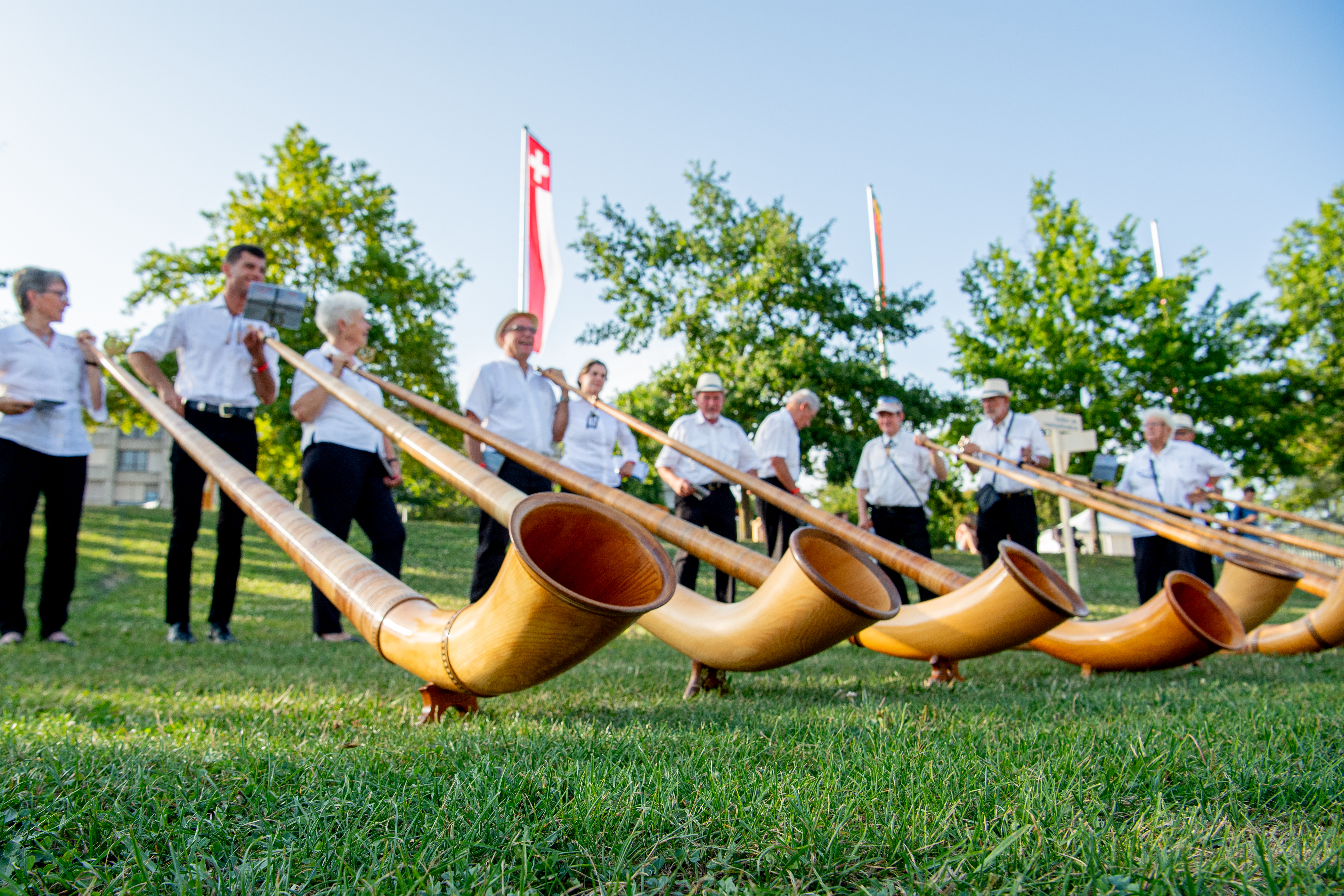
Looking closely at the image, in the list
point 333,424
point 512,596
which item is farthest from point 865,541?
point 333,424

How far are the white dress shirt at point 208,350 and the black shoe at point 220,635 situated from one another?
4.37 feet

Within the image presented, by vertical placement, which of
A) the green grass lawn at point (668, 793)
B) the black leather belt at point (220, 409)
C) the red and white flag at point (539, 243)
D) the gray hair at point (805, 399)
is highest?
the red and white flag at point (539, 243)

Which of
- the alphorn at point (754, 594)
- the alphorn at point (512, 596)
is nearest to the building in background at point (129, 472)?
the alphorn at point (754, 594)

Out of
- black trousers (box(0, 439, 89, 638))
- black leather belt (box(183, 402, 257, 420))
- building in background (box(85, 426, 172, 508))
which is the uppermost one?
black leather belt (box(183, 402, 257, 420))

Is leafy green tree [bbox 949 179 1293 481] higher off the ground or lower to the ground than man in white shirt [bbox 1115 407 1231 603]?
higher

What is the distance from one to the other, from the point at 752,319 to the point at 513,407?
20683 millimetres

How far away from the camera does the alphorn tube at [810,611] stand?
8.34 feet

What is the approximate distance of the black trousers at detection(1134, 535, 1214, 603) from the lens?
24.5ft

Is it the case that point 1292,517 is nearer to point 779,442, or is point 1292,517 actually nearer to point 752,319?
point 779,442

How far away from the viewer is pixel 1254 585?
15.8 ft

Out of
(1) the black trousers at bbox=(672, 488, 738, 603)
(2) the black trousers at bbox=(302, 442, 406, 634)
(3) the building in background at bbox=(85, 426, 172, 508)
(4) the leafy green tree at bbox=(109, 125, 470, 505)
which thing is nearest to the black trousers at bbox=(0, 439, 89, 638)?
(2) the black trousers at bbox=(302, 442, 406, 634)

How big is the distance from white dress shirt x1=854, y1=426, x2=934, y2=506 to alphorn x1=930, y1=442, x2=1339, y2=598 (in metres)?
1.83

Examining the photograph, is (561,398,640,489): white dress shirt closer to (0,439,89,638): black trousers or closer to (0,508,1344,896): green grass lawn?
(0,439,89,638): black trousers

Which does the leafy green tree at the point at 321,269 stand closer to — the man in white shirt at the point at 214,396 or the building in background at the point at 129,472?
the man in white shirt at the point at 214,396
